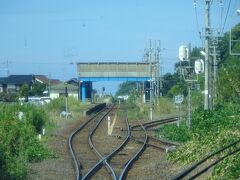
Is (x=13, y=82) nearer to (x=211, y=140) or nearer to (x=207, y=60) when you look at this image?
(x=207, y=60)

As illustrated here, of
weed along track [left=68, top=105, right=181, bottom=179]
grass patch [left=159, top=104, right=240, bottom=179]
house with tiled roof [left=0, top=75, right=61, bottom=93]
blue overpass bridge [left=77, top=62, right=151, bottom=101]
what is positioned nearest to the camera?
grass patch [left=159, top=104, right=240, bottom=179]

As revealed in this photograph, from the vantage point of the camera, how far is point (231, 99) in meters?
39.2

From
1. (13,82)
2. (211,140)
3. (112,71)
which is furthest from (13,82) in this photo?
(211,140)

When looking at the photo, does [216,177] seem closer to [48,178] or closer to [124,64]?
[48,178]

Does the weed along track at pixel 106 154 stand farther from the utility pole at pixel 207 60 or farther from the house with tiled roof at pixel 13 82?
the house with tiled roof at pixel 13 82

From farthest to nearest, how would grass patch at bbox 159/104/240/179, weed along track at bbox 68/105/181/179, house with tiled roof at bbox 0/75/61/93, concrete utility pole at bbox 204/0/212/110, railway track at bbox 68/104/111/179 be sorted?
house with tiled roof at bbox 0/75/61/93 → concrete utility pole at bbox 204/0/212/110 → railway track at bbox 68/104/111/179 → weed along track at bbox 68/105/181/179 → grass patch at bbox 159/104/240/179

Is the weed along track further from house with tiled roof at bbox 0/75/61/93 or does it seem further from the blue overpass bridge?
house with tiled roof at bbox 0/75/61/93

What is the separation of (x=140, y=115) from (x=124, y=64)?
131ft

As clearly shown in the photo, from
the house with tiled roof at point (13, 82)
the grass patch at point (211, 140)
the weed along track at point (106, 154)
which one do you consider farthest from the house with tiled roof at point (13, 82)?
the grass patch at point (211, 140)

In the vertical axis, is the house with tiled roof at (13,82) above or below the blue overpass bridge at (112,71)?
below

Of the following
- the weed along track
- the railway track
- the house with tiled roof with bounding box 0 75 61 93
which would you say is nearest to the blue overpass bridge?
the house with tiled roof with bounding box 0 75 61 93

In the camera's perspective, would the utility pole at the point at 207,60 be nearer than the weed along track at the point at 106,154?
No

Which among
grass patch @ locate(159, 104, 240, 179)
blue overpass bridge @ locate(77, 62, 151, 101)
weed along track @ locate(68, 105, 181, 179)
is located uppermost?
blue overpass bridge @ locate(77, 62, 151, 101)

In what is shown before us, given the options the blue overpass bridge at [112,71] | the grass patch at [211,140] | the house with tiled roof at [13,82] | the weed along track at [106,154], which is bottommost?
the weed along track at [106,154]
